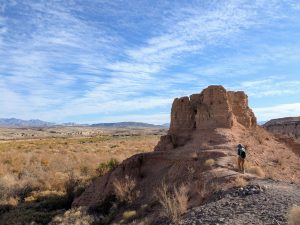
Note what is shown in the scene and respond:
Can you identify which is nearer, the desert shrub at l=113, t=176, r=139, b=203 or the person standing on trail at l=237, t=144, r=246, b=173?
the person standing on trail at l=237, t=144, r=246, b=173

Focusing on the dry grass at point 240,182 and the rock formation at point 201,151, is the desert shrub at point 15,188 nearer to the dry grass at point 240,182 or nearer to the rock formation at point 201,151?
the rock formation at point 201,151

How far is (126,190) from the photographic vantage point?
62.5ft

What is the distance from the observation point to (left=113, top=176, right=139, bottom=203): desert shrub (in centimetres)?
1878

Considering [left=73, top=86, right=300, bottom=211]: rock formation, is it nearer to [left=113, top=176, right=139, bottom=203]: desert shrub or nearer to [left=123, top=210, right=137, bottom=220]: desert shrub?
[left=113, top=176, right=139, bottom=203]: desert shrub

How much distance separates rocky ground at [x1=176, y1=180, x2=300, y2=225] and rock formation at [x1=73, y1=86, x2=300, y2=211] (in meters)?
2.10

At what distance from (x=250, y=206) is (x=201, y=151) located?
636cm

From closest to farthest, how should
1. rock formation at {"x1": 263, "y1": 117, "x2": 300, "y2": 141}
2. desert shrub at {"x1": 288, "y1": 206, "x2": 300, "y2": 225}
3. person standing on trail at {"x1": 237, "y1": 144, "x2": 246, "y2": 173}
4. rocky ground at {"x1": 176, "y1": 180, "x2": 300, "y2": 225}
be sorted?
1. desert shrub at {"x1": 288, "y1": 206, "x2": 300, "y2": 225}
2. rocky ground at {"x1": 176, "y1": 180, "x2": 300, "y2": 225}
3. person standing on trail at {"x1": 237, "y1": 144, "x2": 246, "y2": 173}
4. rock formation at {"x1": 263, "y1": 117, "x2": 300, "y2": 141}

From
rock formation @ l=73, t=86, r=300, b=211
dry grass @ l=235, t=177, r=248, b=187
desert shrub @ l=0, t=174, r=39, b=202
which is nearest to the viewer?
dry grass @ l=235, t=177, r=248, b=187

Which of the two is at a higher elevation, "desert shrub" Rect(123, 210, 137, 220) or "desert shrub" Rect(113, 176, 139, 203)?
"desert shrub" Rect(113, 176, 139, 203)

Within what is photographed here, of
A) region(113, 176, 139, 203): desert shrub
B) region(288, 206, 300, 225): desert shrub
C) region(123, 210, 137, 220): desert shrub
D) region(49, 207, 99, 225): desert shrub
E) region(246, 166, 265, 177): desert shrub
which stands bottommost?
region(49, 207, 99, 225): desert shrub

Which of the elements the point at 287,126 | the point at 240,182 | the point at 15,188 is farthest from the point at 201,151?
the point at 287,126

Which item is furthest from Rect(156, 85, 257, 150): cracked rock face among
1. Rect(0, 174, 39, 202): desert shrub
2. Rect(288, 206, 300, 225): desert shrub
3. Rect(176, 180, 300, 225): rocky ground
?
Rect(288, 206, 300, 225): desert shrub

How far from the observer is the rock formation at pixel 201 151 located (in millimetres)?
17858

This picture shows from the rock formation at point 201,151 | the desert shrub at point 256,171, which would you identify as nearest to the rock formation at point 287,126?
the rock formation at point 201,151
